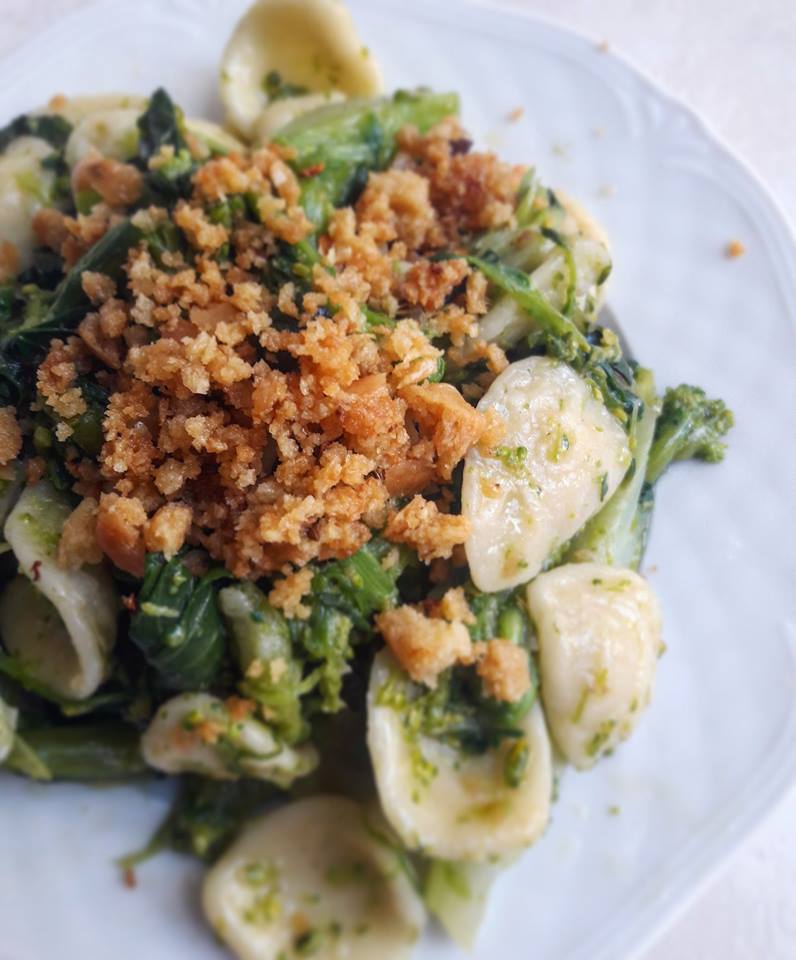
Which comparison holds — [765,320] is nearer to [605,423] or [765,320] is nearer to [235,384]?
[605,423]

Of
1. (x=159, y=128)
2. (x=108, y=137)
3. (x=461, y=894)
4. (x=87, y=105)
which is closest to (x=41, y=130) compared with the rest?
(x=87, y=105)

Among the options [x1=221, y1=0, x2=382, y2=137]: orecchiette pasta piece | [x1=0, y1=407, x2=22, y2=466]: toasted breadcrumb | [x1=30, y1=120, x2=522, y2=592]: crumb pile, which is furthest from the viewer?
[x1=221, y1=0, x2=382, y2=137]: orecchiette pasta piece

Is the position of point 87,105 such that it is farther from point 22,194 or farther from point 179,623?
point 179,623

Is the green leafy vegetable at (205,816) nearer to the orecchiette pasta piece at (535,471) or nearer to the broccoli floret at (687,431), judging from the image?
the orecchiette pasta piece at (535,471)

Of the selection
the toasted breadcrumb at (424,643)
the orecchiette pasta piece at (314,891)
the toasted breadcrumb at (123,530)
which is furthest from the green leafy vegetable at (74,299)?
A: the orecchiette pasta piece at (314,891)

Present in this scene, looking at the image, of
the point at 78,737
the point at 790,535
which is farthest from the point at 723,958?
the point at 78,737

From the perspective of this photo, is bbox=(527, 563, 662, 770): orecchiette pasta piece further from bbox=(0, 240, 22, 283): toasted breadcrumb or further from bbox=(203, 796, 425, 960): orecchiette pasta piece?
bbox=(0, 240, 22, 283): toasted breadcrumb

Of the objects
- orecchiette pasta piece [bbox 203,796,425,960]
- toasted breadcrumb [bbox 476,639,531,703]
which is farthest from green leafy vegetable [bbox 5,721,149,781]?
toasted breadcrumb [bbox 476,639,531,703]
